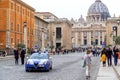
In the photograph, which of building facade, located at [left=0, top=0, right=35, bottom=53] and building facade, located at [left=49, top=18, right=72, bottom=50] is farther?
building facade, located at [left=49, top=18, right=72, bottom=50]

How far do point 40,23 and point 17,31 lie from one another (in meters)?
38.8

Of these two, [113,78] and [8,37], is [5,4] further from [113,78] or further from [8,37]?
[113,78]

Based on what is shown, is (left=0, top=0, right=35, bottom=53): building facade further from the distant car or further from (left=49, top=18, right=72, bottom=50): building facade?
(left=49, top=18, right=72, bottom=50): building facade

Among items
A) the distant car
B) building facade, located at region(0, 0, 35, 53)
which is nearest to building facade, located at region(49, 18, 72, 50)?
building facade, located at region(0, 0, 35, 53)

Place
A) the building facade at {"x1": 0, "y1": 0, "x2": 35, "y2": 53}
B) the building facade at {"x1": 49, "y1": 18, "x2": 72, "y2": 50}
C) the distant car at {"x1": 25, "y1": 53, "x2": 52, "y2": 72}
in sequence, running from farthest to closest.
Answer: the building facade at {"x1": 49, "y1": 18, "x2": 72, "y2": 50}
the building facade at {"x1": 0, "y1": 0, "x2": 35, "y2": 53}
the distant car at {"x1": 25, "y1": 53, "x2": 52, "y2": 72}

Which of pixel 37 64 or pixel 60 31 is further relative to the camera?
pixel 60 31

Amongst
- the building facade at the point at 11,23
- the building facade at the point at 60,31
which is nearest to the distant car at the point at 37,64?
the building facade at the point at 11,23

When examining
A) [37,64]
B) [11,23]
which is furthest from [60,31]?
[37,64]

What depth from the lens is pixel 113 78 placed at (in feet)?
72.0

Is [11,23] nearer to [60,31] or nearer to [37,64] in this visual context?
[37,64]

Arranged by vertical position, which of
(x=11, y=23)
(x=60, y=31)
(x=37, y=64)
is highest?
(x=60, y=31)

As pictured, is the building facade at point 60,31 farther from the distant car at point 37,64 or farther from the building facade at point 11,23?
the distant car at point 37,64

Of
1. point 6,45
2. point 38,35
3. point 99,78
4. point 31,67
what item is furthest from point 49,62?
point 38,35

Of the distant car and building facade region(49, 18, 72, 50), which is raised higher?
building facade region(49, 18, 72, 50)
